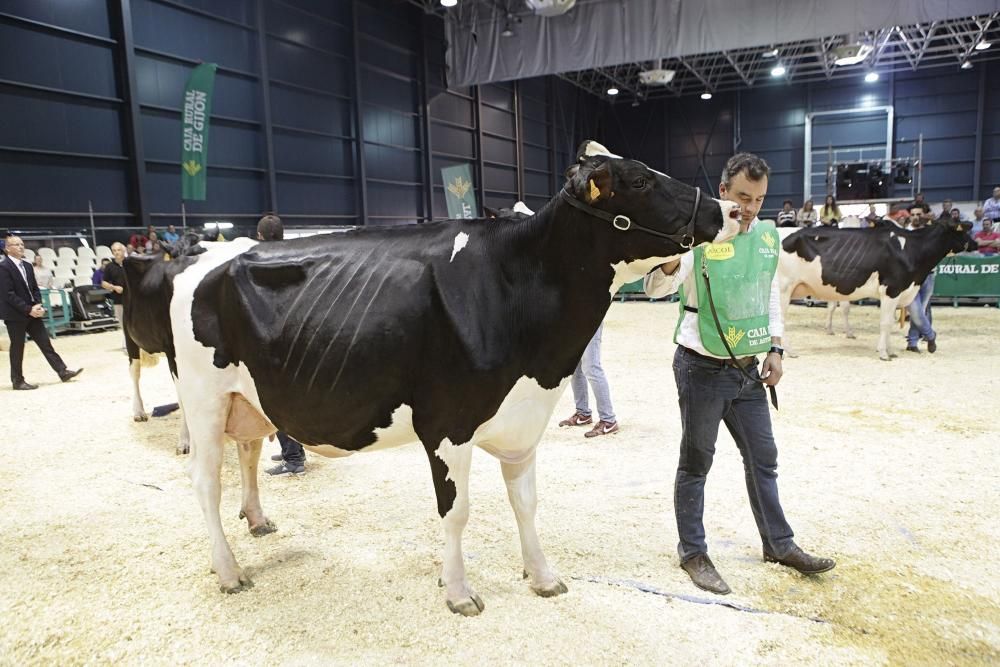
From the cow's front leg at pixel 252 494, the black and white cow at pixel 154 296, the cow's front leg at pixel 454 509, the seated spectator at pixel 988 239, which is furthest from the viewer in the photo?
the seated spectator at pixel 988 239

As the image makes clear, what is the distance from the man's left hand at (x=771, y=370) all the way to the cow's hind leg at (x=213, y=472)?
2.64 m

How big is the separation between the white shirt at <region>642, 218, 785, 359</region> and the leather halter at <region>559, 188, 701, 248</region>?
0.33m

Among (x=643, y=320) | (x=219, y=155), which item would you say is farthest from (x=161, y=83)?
(x=643, y=320)

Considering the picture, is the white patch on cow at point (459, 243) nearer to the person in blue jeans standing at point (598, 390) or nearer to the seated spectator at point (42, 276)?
the person in blue jeans standing at point (598, 390)

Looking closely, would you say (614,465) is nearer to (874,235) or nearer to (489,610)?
(489,610)

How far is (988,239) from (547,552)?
52.8 ft

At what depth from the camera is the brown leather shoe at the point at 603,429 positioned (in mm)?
5703

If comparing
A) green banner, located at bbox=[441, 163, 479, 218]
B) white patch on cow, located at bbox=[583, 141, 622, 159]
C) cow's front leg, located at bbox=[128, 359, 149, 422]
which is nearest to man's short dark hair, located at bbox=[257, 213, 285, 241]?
cow's front leg, located at bbox=[128, 359, 149, 422]

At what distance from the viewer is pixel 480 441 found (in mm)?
2930

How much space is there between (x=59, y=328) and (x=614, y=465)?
1314cm

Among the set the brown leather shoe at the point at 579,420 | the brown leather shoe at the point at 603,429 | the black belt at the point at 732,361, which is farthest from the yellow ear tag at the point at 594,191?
the brown leather shoe at the point at 579,420

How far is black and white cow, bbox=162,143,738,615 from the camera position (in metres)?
2.65

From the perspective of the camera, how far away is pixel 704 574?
123 inches

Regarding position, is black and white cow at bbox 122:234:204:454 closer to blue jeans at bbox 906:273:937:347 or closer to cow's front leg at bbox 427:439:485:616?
cow's front leg at bbox 427:439:485:616
